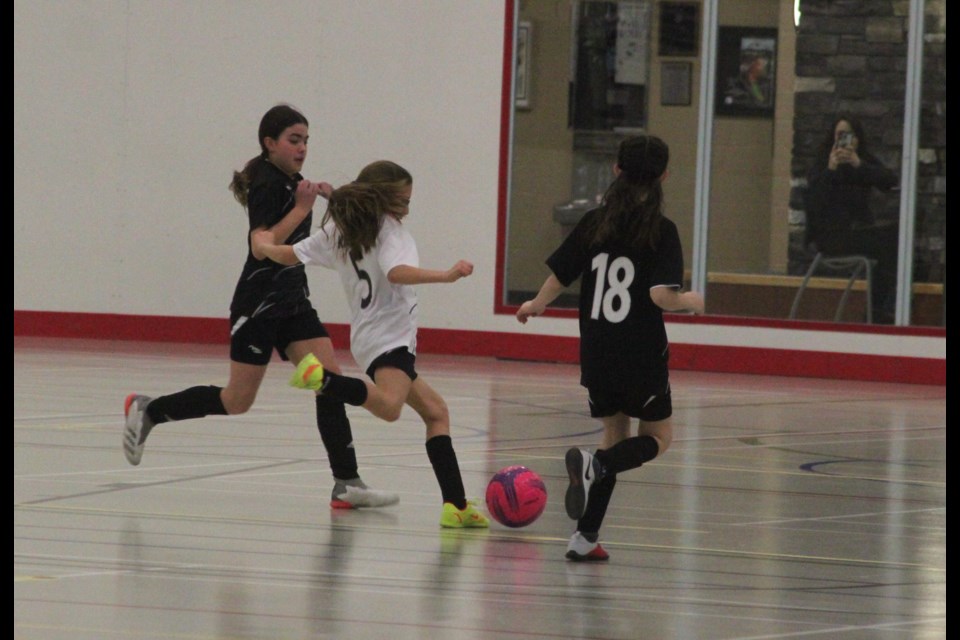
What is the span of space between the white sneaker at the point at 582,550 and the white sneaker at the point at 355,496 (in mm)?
1314

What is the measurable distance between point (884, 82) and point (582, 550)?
31.3ft

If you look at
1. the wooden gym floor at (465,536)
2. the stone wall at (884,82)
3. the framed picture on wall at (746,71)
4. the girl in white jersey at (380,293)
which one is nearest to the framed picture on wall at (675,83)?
the framed picture on wall at (746,71)

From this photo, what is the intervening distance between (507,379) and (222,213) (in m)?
3.79

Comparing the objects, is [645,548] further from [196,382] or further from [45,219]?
[45,219]

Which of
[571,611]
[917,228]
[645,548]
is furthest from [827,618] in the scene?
[917,228]

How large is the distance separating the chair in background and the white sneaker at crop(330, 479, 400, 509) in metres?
8.41

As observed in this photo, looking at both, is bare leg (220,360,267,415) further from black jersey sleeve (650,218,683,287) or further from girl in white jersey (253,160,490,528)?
black jersey sleeve (650,218,683,287)

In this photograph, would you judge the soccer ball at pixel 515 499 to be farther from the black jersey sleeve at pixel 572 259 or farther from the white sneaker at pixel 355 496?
the black jersey sleeve at pixel 572 259

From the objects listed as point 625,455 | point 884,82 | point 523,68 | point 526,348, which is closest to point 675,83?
point 523,68

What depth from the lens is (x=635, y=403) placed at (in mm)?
5922

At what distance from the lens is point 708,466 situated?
8.53 meters

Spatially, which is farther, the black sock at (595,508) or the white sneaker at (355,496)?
the white sneaker at (355,496)

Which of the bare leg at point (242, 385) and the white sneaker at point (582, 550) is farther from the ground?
the bare leg at point (242, 385)

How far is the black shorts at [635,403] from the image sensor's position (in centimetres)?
591
